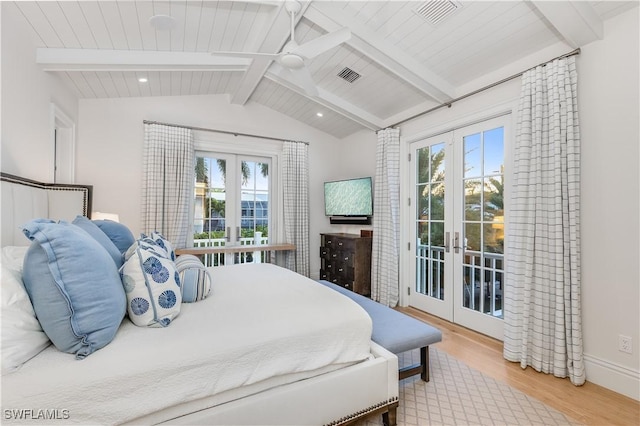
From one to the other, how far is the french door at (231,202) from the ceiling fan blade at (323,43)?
107 inches

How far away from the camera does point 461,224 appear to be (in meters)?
3.37

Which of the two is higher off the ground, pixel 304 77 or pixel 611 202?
pixel 304 77

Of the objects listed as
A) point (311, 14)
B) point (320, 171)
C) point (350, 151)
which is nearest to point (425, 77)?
point (311, 14)

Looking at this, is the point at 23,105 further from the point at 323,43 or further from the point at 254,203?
the point at 254,203

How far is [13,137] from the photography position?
2.14 metres

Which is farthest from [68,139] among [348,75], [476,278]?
[476,278]

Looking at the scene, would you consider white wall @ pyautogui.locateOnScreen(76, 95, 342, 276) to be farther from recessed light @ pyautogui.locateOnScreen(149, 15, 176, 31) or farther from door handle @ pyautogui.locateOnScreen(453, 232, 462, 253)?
door handle @ pyautogui.locateOnScreen(453, 232, 462, 253)

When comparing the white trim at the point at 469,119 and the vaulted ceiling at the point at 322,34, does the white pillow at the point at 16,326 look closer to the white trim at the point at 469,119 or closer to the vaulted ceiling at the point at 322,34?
the vaulted ceiling at the point at 322,34

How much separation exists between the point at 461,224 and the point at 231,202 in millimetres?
3212

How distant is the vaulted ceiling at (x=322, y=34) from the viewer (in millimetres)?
2295

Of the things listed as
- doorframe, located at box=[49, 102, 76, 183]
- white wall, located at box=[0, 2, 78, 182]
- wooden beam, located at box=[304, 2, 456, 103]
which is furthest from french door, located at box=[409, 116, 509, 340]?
doorframe, located at box=[49, 102, 76, 183]

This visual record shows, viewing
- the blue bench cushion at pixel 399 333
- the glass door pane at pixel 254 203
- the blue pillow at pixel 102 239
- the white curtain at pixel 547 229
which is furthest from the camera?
the glass door pane at pixel 254 203

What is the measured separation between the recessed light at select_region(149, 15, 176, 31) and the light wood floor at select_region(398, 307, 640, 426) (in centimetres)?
372

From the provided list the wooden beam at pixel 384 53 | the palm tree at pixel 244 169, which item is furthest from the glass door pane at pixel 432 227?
the palm tree at pixel 244 169
